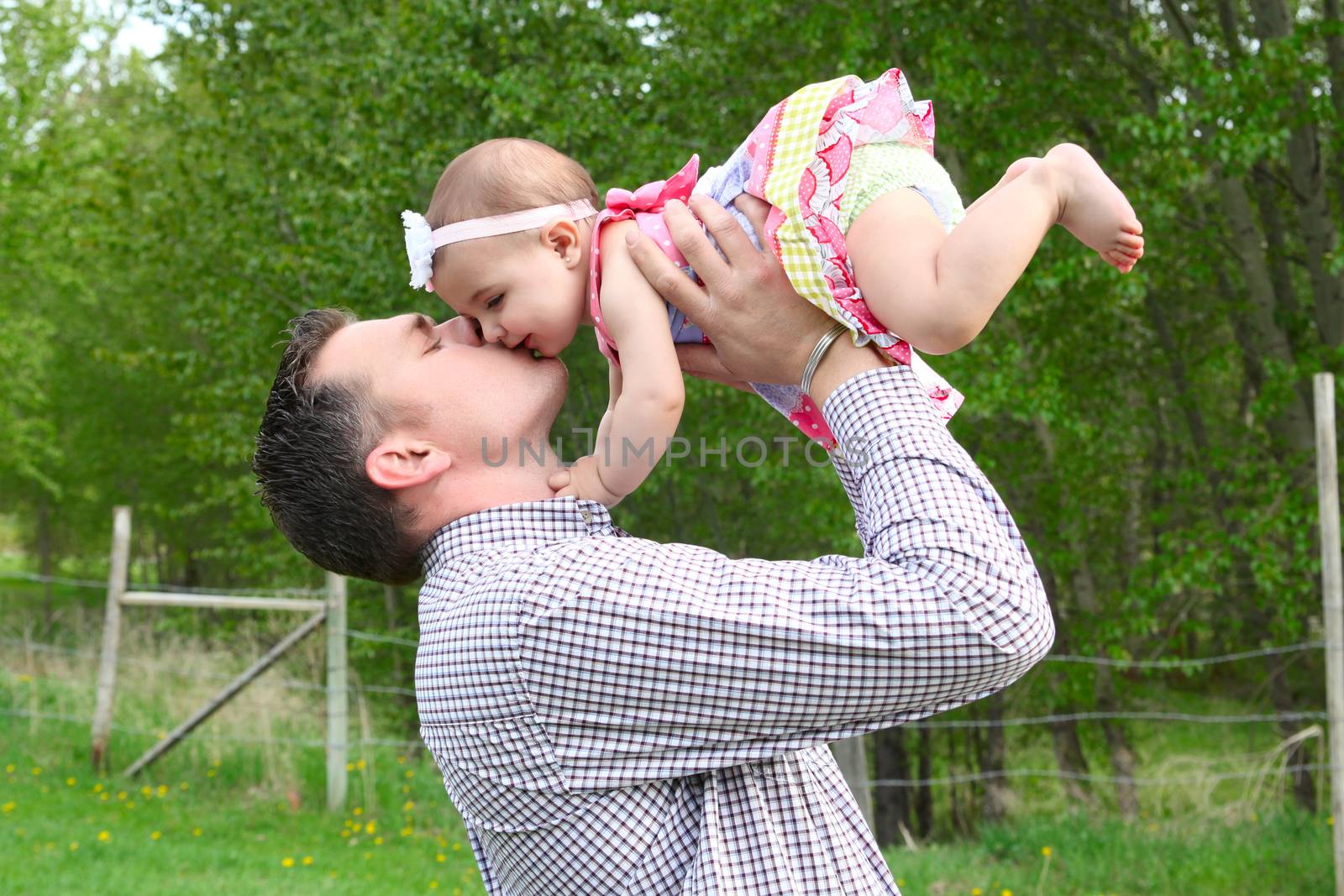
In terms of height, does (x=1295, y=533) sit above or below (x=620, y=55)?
below

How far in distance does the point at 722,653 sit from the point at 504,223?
3.10ft

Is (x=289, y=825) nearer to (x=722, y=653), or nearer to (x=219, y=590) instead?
(x=219, y=590)

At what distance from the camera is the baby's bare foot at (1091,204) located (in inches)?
64.6

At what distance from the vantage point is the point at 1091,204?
1650 mm

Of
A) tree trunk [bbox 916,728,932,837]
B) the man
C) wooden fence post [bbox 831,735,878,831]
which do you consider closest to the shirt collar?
the man

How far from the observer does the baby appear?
1.52 meters

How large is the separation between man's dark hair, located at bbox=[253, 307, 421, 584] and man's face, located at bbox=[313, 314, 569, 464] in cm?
3

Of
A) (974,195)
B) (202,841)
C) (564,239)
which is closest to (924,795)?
(974,195)

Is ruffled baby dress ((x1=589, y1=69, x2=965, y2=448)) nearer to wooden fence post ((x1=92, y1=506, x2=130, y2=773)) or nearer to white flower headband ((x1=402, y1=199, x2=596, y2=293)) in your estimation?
white flower headband ((x1=402, y1=199, x2=596, y2=293))

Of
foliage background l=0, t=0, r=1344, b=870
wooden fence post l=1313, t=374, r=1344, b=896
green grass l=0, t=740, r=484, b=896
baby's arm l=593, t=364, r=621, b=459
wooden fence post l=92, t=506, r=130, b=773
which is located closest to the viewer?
baby's arm l=593, t=364, r=621, b=459

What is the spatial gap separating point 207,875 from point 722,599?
17.6 feet

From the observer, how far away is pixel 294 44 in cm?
1140

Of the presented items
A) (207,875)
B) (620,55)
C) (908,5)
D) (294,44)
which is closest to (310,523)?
(207,875)

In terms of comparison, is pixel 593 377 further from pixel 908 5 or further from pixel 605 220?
pixel 605 220
